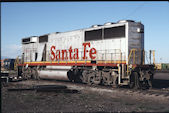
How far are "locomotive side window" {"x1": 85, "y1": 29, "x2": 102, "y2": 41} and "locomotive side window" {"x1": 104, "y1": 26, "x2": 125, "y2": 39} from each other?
60 cm

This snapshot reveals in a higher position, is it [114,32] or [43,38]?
[43,38]

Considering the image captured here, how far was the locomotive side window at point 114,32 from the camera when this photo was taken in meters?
14.4

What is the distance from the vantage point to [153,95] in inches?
440

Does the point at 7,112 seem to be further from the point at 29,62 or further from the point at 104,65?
the point at 29,62

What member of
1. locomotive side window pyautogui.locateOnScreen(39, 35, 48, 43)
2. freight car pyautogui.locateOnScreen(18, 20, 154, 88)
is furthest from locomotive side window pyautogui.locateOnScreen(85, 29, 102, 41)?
locomotive side window pyautogui.locateOnScreen(39, 35, 48, 43)

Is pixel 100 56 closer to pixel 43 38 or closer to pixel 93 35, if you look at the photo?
pixel 93 35

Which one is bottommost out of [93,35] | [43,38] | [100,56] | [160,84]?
[160,84]

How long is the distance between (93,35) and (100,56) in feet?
6.20

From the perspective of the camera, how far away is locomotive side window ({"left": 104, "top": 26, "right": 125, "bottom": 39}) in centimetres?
1437

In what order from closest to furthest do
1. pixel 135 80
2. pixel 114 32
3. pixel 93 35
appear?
pixel 135 80 → pixel 114 32 → pixel 93 35

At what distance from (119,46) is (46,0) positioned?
10.5 metres

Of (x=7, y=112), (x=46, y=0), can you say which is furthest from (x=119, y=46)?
(x=46, y=0)

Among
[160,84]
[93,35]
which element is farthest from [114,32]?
[160,84]

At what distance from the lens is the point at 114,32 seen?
583 inches
